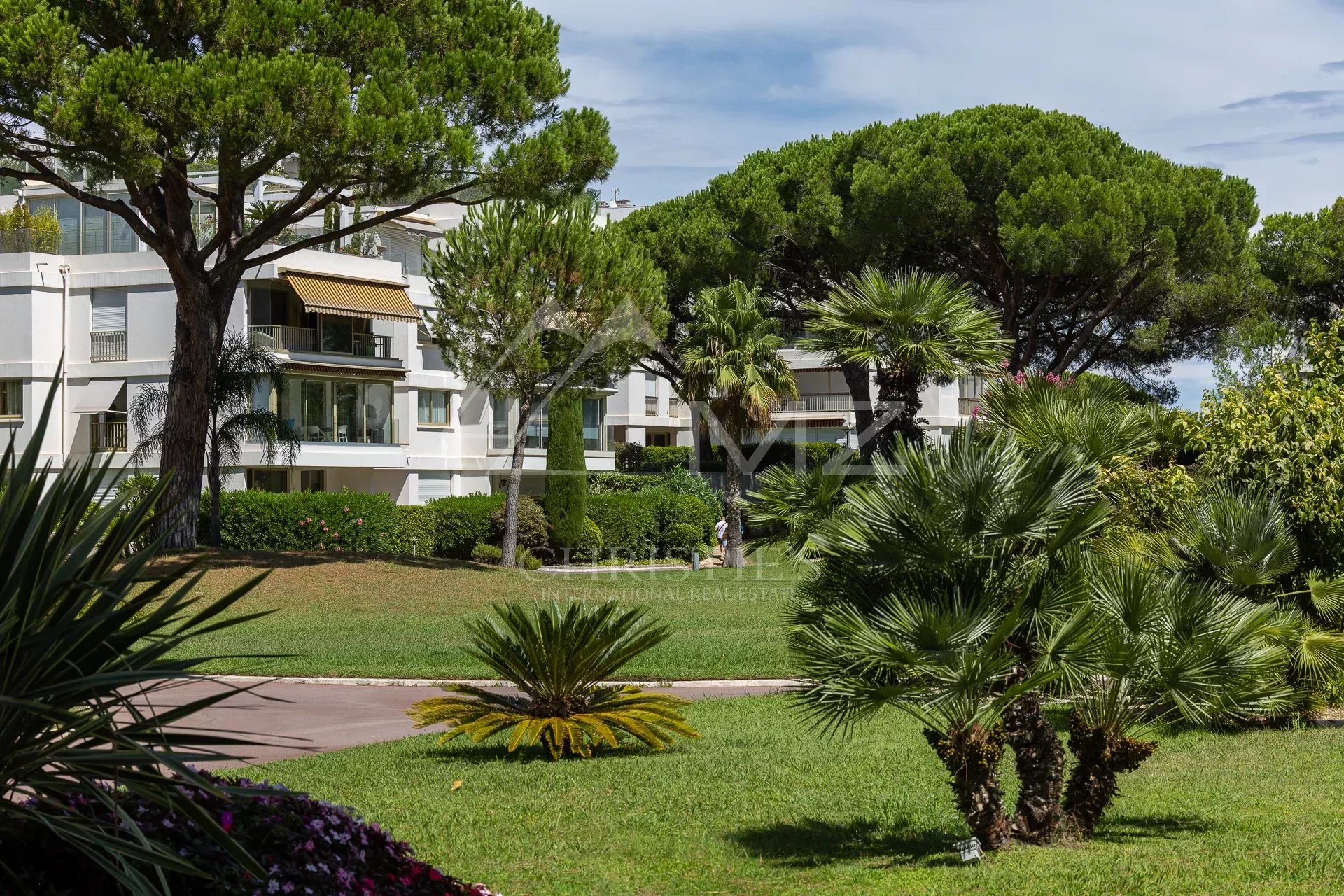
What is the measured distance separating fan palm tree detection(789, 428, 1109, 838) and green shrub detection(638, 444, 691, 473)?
142 feet

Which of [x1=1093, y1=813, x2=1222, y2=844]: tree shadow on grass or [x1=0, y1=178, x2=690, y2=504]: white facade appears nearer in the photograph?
[x1=1093, y1=813, x2=1222, y2=844]: tree shadow on grass

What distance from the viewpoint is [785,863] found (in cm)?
754

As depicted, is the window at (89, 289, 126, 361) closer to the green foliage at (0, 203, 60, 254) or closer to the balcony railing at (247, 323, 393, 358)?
the green foliage at (0, 203, 60, 254)

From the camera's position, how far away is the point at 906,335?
9.48 metres

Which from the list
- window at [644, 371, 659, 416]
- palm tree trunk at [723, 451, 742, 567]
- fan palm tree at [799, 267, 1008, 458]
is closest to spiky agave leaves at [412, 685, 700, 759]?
fan palm tree at [799, 267, 1008, 458]

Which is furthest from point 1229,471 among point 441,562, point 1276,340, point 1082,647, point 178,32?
point 441,562

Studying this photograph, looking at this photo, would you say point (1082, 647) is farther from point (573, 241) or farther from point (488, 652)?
point (573, 241)

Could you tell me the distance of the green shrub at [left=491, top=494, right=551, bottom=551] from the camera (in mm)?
37156

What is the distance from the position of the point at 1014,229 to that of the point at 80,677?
1305 inches

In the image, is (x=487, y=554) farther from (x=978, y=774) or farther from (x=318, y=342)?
(x=978, y=774)

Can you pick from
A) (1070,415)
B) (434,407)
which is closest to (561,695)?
(1070,415)

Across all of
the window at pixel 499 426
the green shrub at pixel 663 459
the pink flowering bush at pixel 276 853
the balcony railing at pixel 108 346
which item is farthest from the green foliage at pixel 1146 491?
the green shrub at pixel 663 459

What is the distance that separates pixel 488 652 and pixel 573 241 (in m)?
20.1

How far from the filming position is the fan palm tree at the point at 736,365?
33906mm
